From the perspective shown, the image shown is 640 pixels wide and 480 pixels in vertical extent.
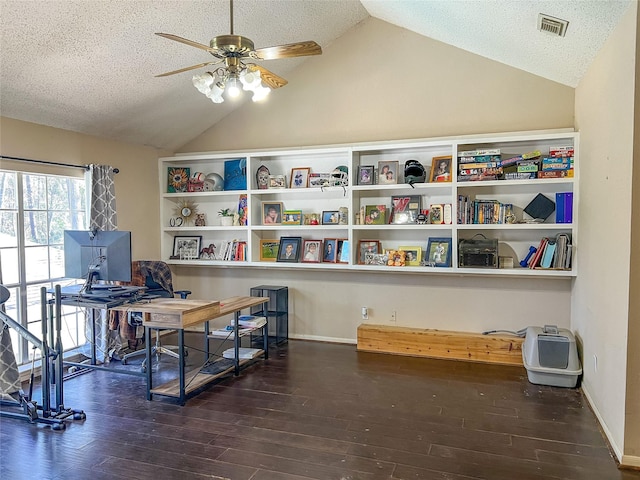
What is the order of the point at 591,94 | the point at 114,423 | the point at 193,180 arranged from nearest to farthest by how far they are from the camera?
1. the point at 114,423
2. the point at 591,94
3. the point at 193,180

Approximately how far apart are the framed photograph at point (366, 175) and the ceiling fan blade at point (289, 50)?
82.1 inches

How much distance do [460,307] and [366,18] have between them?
3.30 meters

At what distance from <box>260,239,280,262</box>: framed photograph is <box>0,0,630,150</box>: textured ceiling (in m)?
1.71

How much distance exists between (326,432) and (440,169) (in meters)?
2.85

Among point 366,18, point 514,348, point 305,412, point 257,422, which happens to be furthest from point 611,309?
point 366,18

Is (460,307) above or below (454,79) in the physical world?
below

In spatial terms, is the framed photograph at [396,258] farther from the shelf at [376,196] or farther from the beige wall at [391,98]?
the beige wall at [391,98]

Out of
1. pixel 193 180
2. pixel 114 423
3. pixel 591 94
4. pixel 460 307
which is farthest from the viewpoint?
pixel 193 180

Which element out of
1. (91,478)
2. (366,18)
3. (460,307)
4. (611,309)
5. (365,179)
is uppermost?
(366,18)

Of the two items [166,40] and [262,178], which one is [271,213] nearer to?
[262,178]

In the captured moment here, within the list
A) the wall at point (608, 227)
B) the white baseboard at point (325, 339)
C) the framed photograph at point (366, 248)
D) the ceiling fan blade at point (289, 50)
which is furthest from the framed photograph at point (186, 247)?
the wall at point (608, 227)

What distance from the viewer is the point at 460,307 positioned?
468 centimetres

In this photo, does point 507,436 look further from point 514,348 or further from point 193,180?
point 193,180

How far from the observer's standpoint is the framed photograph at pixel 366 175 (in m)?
4.79
